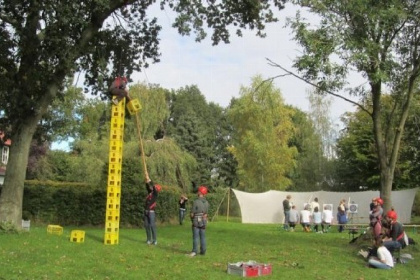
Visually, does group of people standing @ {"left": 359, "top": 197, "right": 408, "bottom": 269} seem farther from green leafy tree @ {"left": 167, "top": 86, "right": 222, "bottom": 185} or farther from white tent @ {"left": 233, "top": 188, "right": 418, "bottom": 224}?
green leafy tree @ {"left": 167, "top": 86, "right": 222, "bottom": 185}

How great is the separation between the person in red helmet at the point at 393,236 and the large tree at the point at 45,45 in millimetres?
8228

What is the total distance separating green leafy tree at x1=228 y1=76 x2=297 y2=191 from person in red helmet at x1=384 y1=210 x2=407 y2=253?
30.4m

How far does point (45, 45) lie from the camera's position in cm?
1634

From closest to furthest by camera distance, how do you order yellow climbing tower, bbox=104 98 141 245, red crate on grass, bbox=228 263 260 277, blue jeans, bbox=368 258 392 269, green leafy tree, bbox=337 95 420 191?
red crate on grass, bbox=228 263 260 277 < blue jeans, bbox=368 258 392 269 < yellow climbing tower, bbox=104 98 141 245 < green leafy tree, bbox=337 95 420 191

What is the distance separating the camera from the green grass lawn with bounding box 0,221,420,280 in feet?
31.0

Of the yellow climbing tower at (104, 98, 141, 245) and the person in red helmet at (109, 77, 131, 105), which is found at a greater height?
the person in red helmet at (109, 77, 131, 105)

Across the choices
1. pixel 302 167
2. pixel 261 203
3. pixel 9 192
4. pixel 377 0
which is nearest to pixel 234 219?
pixel 261 203

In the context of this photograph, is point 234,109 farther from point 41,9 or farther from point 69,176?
point 41,9

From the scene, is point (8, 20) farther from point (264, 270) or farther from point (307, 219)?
point (307, 219)

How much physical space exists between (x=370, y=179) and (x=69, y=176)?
2632 cm

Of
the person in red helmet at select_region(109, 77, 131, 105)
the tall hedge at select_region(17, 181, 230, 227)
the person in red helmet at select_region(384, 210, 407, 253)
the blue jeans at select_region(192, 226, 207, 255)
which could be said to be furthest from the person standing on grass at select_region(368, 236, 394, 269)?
the tall hedge at select_region(17, 181, 230, 227)

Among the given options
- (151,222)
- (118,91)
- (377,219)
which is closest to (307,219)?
(377,219)

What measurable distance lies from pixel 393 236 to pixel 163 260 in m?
5.60

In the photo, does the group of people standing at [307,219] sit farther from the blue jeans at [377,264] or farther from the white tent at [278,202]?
the blue jeans at [377,264]
